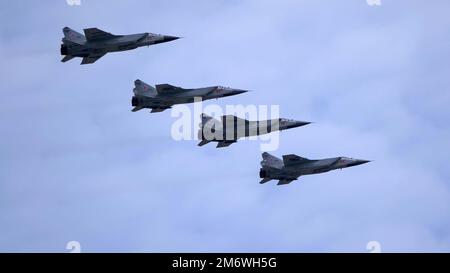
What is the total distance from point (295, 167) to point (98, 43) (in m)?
22.4

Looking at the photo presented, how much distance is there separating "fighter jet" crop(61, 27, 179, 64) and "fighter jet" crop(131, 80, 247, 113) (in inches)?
183

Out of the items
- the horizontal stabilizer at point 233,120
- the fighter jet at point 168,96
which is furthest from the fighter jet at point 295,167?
the fighter jet at point 168,96

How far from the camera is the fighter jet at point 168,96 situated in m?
141

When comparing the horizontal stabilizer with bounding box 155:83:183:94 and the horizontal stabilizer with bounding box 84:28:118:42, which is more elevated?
the horizontal stabilizer with bounding box 84:28:118:42

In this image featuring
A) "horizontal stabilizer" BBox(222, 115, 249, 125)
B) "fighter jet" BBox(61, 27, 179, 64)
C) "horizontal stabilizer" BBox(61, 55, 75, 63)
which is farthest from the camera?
"horizontal stabilizer" BBox(61, 55, 75, 63)

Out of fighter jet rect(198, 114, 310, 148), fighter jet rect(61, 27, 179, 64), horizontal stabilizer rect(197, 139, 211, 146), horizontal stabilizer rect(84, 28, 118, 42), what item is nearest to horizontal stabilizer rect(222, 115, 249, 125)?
fighter jet rect(198, 114, 310, 148)

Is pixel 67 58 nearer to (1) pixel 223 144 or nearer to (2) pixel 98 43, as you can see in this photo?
(2) pixel 98 43

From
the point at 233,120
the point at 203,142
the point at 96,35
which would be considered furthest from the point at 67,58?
the point at 233,120

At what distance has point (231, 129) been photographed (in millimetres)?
139750

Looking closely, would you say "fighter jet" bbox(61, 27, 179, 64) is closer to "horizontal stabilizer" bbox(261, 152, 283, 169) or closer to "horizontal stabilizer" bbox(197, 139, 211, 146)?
"horizontal stabilizer" bbox(197, 139, 211, 146)

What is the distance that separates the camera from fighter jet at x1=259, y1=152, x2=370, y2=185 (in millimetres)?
139500
